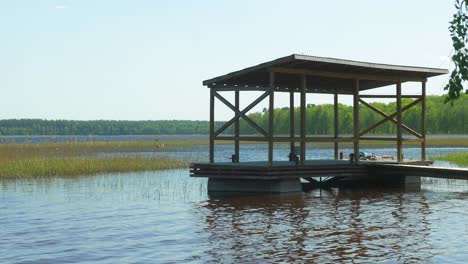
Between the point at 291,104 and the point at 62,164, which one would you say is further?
the point at 62,164

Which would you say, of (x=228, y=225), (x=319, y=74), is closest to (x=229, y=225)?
(x=228, y=225)

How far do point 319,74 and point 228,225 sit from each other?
10.2m

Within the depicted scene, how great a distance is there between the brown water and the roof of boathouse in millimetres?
4938

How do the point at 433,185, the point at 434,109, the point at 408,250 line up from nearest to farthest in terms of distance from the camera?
the point at 408,250
the point at 433,185
the point at 434,109

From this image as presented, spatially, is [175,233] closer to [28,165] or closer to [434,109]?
[28,165]

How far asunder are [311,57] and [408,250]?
11.3 m

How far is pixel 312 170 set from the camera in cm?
2689

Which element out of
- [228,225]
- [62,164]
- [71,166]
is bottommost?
[228,225]

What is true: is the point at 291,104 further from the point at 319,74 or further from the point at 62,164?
the point at 62,164

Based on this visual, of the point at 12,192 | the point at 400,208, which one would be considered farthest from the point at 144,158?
the point at 400,208

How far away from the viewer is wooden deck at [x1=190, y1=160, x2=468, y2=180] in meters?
25.6

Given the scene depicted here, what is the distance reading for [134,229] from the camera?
1881cm

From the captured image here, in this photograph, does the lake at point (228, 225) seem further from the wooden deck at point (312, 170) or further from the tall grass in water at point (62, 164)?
the tall grass in water at point (62, 164)

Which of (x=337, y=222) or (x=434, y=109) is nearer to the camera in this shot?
(x=337, y=222)
